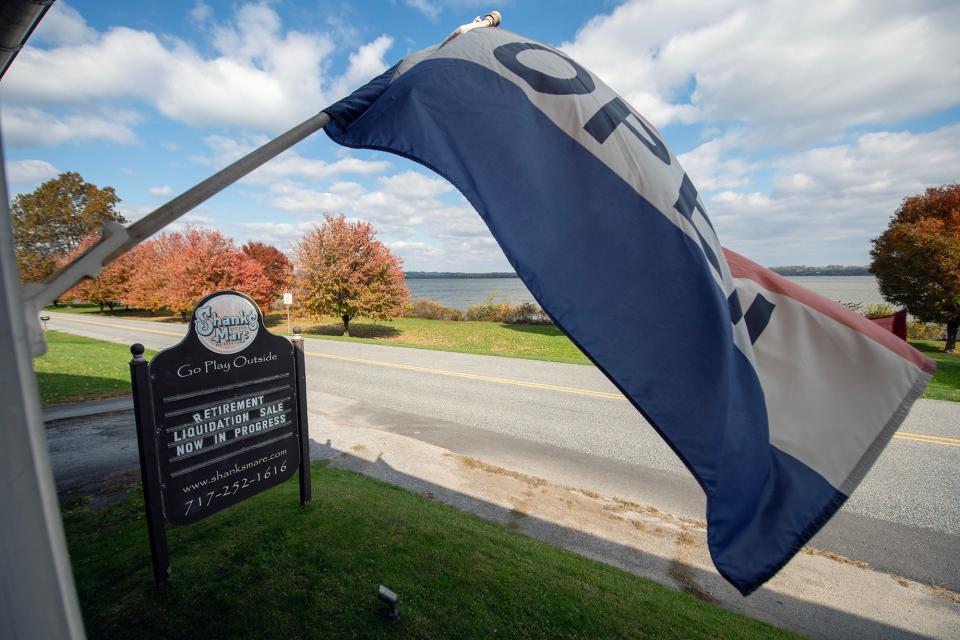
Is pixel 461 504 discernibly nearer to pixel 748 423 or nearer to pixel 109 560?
pixel 109 560

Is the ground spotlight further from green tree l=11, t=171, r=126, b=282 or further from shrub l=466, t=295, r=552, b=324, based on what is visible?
green tree l=11, t=171, r=126, b=282

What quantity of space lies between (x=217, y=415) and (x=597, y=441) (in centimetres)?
649

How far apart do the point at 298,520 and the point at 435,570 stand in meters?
1.45

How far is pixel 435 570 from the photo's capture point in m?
3.56

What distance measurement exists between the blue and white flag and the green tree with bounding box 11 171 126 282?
197 feet

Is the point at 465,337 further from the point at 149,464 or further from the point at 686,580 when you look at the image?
the point at 149,464

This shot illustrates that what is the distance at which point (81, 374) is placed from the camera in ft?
39.5

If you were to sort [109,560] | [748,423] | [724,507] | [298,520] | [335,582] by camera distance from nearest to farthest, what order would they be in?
[724,507]
[748,423]
[335,582]
[109,560]
[298,520]

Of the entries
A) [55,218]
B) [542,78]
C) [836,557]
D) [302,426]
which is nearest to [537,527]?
[302,426]

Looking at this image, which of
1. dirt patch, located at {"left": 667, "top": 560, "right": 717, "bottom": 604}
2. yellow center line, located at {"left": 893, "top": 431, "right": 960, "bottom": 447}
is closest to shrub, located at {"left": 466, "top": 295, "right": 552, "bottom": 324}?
yellow center line, located at {"left": 893, "top": 431, "right": 960, "bottom": 447}

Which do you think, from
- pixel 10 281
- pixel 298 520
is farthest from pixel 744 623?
pixel 10 281

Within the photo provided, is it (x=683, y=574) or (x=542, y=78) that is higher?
(x=542, y=78)

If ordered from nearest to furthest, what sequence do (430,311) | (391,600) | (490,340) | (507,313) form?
(391,600) < (490,340) < (507,313) < (430,311)

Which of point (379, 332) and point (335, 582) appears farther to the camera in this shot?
point (379, 332)
